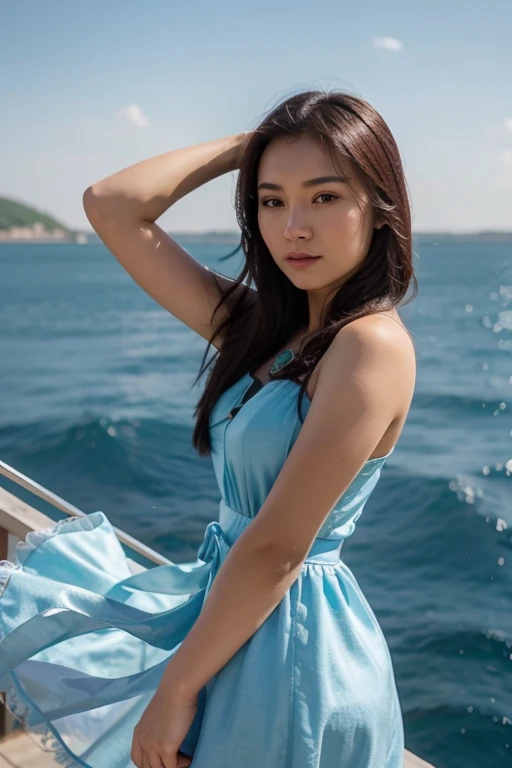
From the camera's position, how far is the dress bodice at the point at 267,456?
1.25 meters

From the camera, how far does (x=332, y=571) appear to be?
130cm

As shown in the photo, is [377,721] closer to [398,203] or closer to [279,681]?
[279,681]

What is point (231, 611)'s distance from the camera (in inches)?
45.1

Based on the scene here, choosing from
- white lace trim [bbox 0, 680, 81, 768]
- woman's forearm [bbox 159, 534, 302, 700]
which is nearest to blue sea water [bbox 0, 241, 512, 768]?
woman's forearm [bbox 159, 534, 302, 700]

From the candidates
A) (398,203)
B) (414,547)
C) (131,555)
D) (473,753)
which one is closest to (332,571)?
(398,203)

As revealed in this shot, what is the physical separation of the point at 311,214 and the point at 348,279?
0.43 ft

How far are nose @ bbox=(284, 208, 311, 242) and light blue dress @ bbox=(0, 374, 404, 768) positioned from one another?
221 mm

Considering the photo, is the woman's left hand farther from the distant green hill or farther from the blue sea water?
the distant green hill

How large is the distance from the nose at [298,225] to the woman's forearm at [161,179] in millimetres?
377

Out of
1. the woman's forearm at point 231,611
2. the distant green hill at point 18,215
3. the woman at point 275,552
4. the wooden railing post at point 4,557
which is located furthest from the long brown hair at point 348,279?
the distant green hill at point 18,215

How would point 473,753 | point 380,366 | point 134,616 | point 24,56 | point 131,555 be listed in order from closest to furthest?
1. point 380,366
2. point 134,616
3. point 131,555
4. point 473,753
5. point 24,56

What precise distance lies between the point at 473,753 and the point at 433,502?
3.30 metres

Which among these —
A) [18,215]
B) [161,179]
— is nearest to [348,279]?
[161,179]

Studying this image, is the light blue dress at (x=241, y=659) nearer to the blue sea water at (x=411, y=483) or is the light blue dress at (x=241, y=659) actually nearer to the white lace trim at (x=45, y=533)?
the white lace trim at (x=45, y=533)
